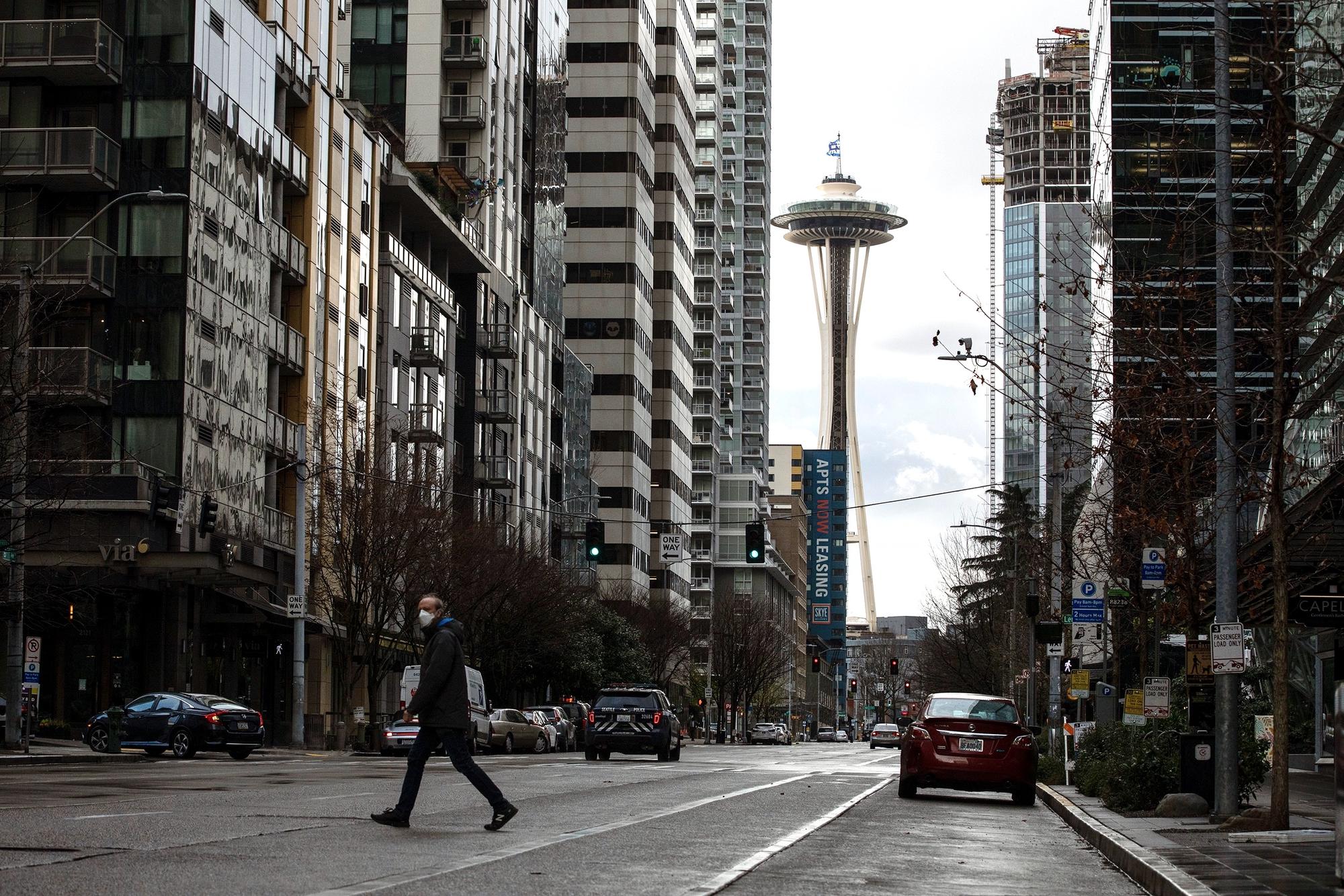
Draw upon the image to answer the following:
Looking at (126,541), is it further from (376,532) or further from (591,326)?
(591,326)

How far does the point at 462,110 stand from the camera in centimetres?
8088

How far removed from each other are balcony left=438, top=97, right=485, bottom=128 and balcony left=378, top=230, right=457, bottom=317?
7.70 m

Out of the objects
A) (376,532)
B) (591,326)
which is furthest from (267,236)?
(591,326)

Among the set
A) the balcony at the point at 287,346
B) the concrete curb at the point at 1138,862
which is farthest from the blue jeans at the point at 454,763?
the balcony at the point at 287,346

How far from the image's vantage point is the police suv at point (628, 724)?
41844 millimetres

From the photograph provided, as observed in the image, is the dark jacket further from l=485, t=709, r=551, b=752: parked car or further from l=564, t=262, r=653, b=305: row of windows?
l=564, t=262, r=653, b=305: row of windows

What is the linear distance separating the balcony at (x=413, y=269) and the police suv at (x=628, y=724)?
29397 millimetres

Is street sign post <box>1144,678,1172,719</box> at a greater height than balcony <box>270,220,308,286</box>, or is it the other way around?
balcony <box>270,220,308,286</box>

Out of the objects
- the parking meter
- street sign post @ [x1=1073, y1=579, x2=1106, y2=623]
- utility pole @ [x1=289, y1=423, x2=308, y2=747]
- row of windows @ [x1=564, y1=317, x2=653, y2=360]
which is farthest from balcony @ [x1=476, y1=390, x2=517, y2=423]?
street sign post @ [x1=1073, y1=579, x2=1106, y2=623]

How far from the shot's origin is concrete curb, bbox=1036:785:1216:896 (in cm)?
1200

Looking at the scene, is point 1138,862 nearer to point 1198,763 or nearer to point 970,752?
point 1198,763

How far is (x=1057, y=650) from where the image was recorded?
40094mm

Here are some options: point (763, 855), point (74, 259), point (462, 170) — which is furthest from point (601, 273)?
point (763, 855)

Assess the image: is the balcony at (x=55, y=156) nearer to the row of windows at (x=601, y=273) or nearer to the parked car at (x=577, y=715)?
the parked car at (x=577, y=715)
